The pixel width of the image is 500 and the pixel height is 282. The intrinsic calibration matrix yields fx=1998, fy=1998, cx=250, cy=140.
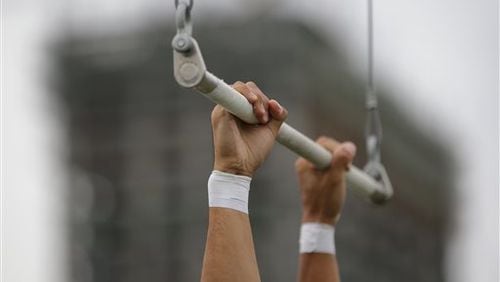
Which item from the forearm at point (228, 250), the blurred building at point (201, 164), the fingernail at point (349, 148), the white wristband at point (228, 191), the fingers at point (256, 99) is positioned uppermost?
the blurred building at point (201, 164)

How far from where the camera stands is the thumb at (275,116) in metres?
6.96

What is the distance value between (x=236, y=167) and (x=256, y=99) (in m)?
0.25

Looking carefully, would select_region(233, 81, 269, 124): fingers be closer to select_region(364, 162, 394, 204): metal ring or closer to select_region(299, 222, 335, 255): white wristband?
select_region(299, 222, 335, 255): white wristband

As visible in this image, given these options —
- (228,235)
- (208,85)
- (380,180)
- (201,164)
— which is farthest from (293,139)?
(201,164)

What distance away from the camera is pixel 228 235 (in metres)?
6.64

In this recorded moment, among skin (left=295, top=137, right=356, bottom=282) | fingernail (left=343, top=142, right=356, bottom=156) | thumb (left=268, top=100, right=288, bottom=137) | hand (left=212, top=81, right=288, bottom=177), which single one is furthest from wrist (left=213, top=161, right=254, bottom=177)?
fingernail (left=343, top=142, right=356, bottom=156)

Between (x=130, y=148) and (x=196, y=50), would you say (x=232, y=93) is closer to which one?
(x=196, y=50)

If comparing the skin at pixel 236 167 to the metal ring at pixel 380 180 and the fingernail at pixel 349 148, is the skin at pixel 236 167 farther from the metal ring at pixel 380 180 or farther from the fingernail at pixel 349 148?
the metal ring at pixel 380 180

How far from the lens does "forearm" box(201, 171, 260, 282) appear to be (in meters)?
6.61

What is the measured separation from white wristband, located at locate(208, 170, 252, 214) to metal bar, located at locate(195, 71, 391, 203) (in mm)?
206

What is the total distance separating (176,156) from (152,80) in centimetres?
208

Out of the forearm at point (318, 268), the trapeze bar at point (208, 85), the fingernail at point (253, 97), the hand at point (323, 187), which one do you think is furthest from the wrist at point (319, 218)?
the fingernail at point (253, 97)

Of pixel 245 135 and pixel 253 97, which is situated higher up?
pixel 253 97

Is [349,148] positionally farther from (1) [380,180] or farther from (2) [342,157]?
→ (1) [380,180]
